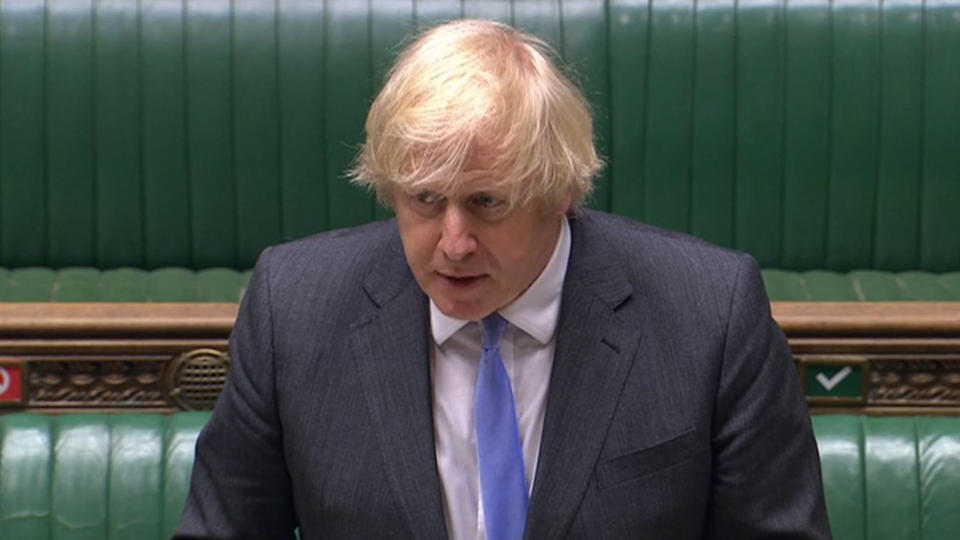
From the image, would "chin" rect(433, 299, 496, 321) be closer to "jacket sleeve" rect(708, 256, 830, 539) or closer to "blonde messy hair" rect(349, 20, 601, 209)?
"blonde messy hair" rect(349, 20, 601, 209)

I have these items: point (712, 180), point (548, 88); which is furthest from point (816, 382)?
point (548, 88)

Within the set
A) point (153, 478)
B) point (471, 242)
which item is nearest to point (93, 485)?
point (153, 478)

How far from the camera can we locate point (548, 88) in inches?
62.7

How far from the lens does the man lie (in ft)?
5.59

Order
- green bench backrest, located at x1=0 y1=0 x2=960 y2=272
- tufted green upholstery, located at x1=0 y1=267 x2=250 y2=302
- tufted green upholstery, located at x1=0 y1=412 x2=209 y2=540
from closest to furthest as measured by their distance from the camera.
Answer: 1. tufted green upholstery, located at x1=0 y1=412 x2=209 y2=540
2. tufted green upholstery, located at x1=0 y1=267 x2=250 y2=302
3. green bench backrest, located at x1=0 y1=0 x2=960 y2=272

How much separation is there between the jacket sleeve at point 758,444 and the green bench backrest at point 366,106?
1865mm

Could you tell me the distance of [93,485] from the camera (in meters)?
2.75

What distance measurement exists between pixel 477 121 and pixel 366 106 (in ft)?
6.76

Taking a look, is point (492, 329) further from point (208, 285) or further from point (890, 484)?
point (208, 285)

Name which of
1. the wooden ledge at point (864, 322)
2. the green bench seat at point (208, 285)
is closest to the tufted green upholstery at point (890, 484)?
the wooden ledge at point (864, 322)

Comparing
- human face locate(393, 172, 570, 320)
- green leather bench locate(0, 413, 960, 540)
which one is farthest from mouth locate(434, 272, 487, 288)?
green leather bench locate(0, 413, 960, 540)

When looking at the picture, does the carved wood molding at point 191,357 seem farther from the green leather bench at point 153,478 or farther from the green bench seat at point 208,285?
the green bench seat at point 208,285

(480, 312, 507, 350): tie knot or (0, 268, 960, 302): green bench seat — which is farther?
(0, 268, 960, 302): green bench seat

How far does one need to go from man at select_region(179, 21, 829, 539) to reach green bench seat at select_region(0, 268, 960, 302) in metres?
1.61
